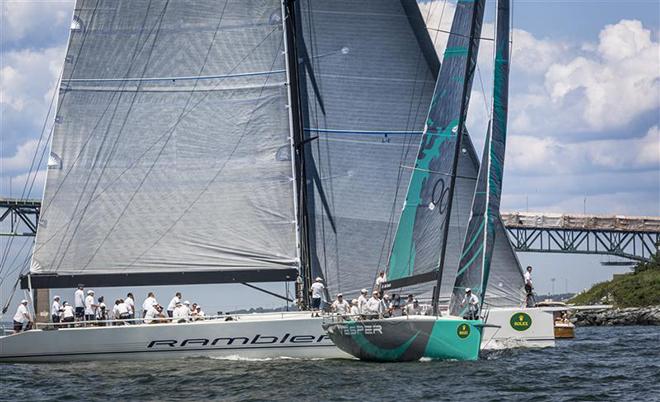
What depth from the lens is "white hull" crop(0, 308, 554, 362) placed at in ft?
90.6

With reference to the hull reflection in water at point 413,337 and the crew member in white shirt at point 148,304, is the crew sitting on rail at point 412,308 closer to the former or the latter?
the hull reflection in water at point 413,337

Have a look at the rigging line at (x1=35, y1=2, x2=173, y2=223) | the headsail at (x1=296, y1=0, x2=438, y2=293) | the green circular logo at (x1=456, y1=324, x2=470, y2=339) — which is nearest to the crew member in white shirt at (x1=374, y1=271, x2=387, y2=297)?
the headsail at (x1=296, y1=0, x2=438, y2=293)

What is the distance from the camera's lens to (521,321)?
1206 inches

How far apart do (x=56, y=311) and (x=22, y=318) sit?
94cm

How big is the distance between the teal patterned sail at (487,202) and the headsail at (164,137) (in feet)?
16.9

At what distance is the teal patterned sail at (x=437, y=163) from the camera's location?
89.2 feet

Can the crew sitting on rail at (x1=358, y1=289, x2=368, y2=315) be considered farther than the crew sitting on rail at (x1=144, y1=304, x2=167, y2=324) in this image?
No

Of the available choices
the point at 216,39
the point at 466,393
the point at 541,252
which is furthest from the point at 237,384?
the point at 541,252

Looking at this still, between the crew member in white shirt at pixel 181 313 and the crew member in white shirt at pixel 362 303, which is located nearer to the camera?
the crew member in white shirt at pixel 362 303

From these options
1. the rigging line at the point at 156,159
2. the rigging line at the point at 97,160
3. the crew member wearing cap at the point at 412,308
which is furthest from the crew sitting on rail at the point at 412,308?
the rigging line at the point at 97,160

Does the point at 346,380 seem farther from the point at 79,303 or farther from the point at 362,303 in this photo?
the point at 79,303

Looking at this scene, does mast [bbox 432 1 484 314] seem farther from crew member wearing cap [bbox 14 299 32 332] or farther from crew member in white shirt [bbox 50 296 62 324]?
crew member wearing cap [bbox 14 299 32 332]

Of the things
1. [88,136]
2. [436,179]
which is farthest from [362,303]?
[88,136]

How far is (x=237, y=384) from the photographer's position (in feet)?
76.8
